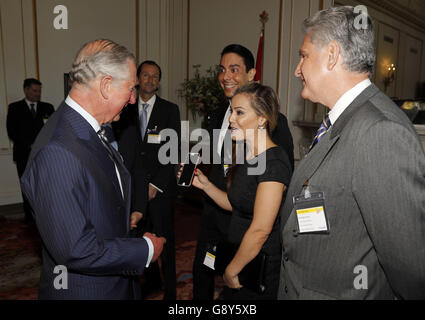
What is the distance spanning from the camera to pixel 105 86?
1198 millimetres

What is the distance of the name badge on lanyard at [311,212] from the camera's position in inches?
41.2

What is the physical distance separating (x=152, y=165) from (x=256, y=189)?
144 cm

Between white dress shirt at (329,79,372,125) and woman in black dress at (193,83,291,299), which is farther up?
white dress shirt at (329,79,372,125)

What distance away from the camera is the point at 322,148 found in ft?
3.65

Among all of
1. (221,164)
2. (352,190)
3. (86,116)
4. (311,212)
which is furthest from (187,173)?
(352,190)

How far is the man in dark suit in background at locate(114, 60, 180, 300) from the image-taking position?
2383mm

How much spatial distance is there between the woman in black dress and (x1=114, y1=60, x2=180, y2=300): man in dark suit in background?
2.92ft

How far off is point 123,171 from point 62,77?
4994 mm

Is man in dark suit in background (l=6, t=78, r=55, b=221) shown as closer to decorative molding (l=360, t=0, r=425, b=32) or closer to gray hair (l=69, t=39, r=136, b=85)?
gray hair (l=69, t=39, r=136, b=85)

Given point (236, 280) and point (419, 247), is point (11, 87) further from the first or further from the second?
point (419, 247)

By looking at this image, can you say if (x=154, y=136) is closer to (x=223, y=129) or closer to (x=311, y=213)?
(x=223, y=129)

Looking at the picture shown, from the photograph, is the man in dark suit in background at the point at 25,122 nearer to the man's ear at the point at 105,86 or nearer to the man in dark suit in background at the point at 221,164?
the man in dark suit in background at the point at 221,164

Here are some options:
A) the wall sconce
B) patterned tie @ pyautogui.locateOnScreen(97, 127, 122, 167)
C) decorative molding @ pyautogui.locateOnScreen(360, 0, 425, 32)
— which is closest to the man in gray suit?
patterned tie @ pyautogui.locateOnScreen(97, 127, 122, 167)

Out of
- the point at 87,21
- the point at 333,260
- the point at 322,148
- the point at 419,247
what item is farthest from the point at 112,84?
the point at 87,21
